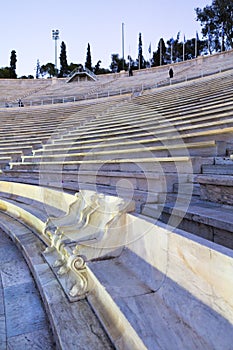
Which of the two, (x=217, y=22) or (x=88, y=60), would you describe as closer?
(x=217, y=22)

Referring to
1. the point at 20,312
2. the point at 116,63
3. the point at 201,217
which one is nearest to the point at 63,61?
the point at 116,63

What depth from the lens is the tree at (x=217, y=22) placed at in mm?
33781

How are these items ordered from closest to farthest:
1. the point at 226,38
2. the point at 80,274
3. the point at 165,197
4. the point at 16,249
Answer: the point at 80,274
the point at 165,197
the point at 16,249
the point at 226,38

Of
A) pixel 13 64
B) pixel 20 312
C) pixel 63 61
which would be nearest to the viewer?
pixel 20 312

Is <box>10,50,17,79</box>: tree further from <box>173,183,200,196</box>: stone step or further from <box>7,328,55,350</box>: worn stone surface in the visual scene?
<box>7,328,55,350</box>: worn stone surface

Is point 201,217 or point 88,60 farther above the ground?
point 88,60

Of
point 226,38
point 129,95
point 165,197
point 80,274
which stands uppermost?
point 226,38

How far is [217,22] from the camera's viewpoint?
35.4 m

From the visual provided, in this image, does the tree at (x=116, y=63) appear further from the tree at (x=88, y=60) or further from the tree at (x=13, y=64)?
the tree at (x=13, y=64)

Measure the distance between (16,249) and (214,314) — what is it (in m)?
2.49

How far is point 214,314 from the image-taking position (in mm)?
1228

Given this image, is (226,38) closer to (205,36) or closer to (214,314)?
(205,36)

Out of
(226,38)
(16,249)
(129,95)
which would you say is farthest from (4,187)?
(226,38)

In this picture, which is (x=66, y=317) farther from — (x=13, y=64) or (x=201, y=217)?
(x=13, y=64)
